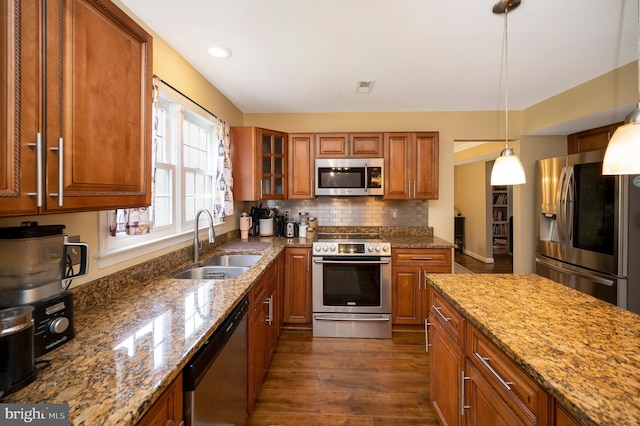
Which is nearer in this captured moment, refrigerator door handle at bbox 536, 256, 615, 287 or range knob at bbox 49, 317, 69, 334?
range knob at bbox 49, 317, 69, 334

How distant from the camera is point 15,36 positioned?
764mm

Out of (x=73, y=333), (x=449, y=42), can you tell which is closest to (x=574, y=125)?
(x=449, y=42)

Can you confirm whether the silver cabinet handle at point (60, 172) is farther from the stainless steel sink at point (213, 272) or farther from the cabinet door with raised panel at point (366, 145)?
the cabinet door with raised panel at point (366, 145)

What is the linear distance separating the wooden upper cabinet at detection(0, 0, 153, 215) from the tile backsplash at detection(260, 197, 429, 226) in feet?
8.34

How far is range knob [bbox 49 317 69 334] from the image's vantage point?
0.95 m

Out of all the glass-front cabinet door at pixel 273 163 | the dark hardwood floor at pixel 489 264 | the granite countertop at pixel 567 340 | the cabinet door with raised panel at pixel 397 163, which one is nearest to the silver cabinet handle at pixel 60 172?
the granite countertop at pixel 567 340

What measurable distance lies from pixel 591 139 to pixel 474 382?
11.0 feet

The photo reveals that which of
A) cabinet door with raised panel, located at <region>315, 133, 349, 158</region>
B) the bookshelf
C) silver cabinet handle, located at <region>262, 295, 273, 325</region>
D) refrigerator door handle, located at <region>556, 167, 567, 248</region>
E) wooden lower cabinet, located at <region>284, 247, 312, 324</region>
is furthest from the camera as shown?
the bookshelf

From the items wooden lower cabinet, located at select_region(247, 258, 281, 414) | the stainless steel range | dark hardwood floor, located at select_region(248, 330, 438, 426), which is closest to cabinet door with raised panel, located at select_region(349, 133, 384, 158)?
the stainless steel range

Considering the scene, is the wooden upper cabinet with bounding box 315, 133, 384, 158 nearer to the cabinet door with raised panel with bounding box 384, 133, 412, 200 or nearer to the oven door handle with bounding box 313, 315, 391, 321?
the cabinet door with raised panel with bounding box 384, 133, 412, 200

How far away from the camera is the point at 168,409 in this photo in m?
0.91

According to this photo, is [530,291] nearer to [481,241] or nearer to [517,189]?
[517,189]

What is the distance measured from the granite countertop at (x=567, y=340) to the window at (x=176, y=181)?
1782mm

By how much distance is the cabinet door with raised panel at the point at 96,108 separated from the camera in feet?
2.85
